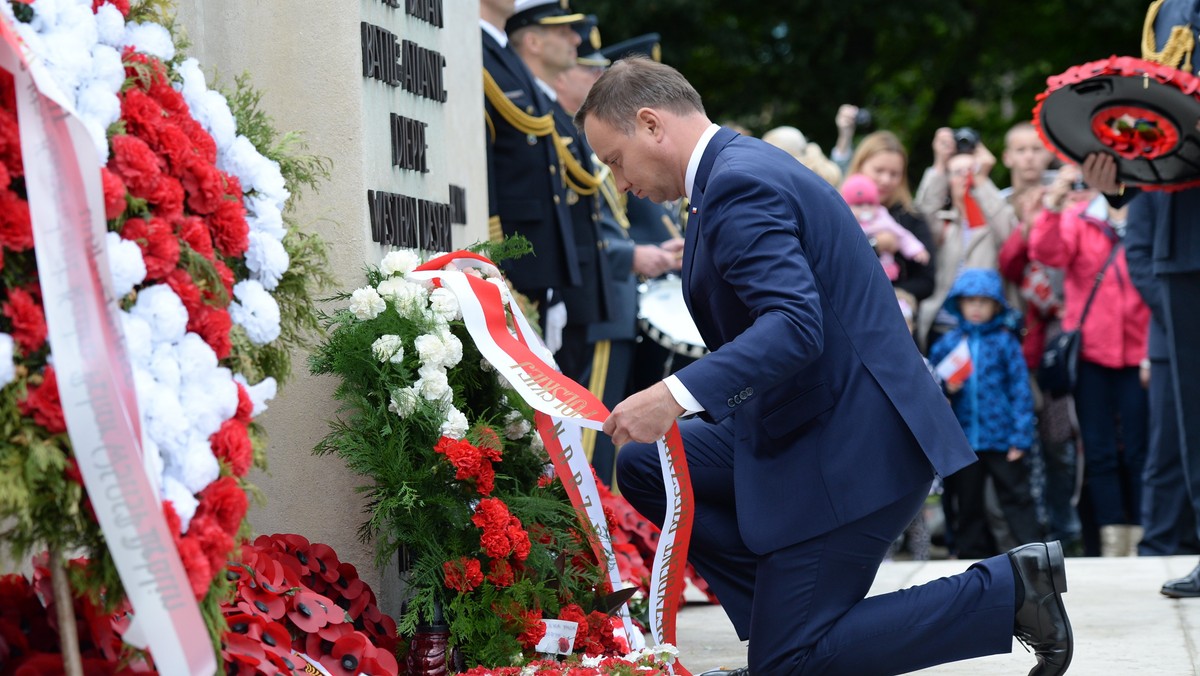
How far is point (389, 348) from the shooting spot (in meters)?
4.15

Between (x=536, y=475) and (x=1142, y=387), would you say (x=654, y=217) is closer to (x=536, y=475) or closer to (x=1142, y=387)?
(x=1142, y=387)

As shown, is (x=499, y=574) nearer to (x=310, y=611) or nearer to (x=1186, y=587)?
(x=310, y=611)

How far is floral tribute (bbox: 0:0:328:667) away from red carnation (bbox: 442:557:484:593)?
3.41 ft

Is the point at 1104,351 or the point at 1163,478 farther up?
the point at 1104,351

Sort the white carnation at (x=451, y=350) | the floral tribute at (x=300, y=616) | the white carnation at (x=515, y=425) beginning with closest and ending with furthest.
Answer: the floral tribute at (x=300, y=616), the white carnation at (x=451, y=350), the white carnation at (x=515, y=425)

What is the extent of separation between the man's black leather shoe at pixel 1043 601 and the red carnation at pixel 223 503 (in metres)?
2.09

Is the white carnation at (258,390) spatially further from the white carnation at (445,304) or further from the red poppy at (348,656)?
the white carnation at (445,304)

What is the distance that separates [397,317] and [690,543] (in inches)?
43.5

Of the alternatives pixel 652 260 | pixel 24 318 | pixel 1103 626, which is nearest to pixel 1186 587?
pixel 1103 626

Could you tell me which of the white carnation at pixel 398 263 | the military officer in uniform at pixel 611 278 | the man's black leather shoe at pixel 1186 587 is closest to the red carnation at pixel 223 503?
the white carnation at pixel 398 263

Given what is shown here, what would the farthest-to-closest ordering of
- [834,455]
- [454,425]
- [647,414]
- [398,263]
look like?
1. [398,263]
2. [454,425]
3. [834,455]
4. [647,414]

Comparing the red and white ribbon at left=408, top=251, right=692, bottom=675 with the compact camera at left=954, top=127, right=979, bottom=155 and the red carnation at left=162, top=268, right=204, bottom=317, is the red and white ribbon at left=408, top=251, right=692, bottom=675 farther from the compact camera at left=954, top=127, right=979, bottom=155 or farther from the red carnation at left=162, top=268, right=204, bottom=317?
the compact camera at left=954, top=127, right=979, bottom=155

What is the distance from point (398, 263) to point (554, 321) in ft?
7.70

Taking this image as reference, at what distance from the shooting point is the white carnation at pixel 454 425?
413 cm
